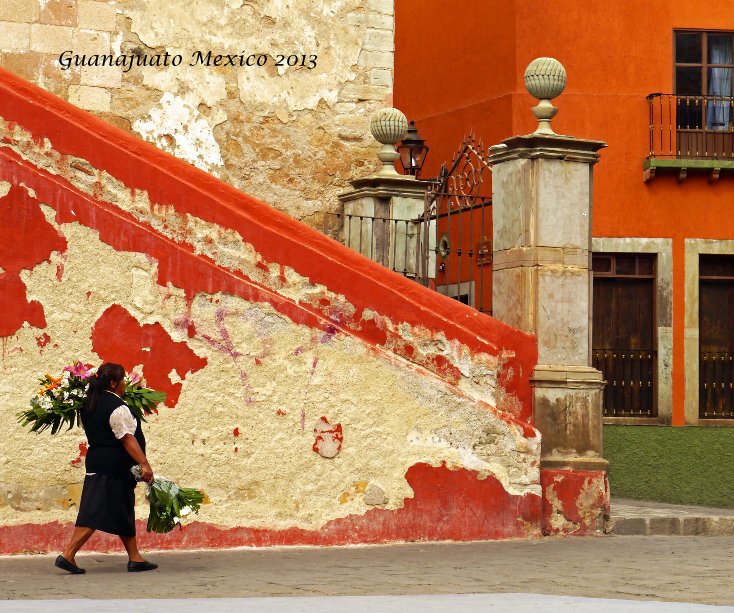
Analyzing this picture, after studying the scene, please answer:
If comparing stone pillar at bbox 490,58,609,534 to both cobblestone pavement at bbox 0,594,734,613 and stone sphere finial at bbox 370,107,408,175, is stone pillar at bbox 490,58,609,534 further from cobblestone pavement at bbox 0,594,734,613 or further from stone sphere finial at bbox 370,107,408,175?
cobblestone pavement at bbox 0,594,734,613

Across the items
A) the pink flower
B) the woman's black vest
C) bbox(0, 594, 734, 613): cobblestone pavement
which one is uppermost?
the pink flower

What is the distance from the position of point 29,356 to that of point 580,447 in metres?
3.80

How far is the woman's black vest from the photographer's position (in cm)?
809

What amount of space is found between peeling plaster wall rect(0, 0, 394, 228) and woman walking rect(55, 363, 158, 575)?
5.77 m

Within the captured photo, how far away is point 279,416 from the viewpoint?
31.3 ft

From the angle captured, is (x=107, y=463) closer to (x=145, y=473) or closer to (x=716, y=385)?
(x=145, y=473)

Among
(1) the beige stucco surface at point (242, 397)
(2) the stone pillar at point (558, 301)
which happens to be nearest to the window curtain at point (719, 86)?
(2) the stone pillar at point (558, 301)

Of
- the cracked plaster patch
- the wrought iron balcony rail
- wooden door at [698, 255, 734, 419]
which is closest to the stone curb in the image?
the cracked plaster patch

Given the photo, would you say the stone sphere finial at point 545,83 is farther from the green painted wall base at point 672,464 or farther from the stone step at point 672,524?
the green painted wall base at point 672,464

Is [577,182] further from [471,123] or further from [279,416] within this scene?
[471,123]

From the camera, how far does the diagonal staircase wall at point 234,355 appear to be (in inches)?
361

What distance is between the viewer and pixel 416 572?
8.15 metres

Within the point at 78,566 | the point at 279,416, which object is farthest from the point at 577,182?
the point at 78,566

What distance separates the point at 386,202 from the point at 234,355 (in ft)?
13.9
